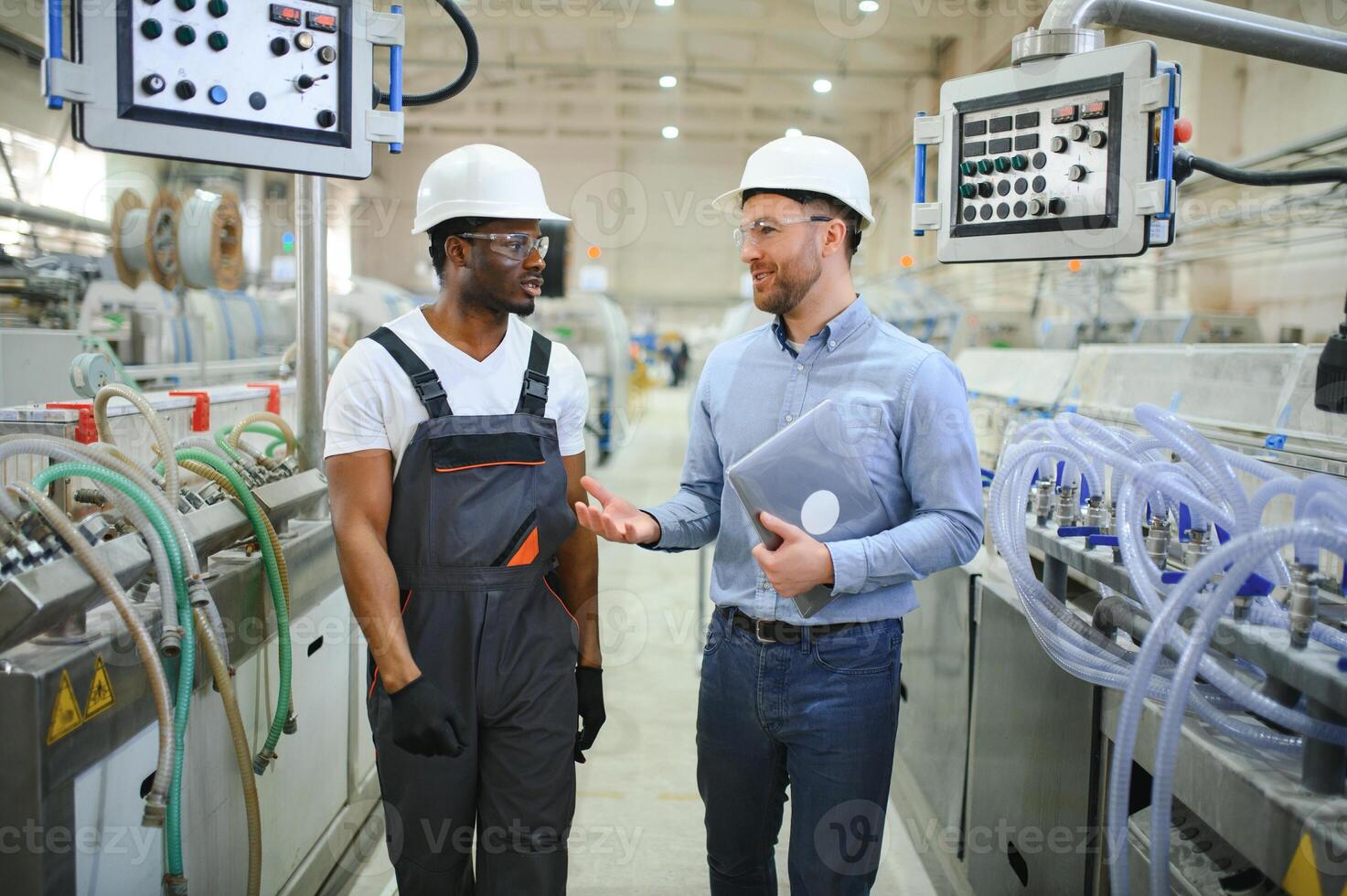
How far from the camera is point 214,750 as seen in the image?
64.4 inches

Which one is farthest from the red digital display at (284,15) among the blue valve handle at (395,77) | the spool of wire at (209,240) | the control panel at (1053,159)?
the spool of wire at (209,240)

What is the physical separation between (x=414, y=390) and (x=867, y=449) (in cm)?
76

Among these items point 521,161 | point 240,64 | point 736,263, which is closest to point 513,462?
point 521,161

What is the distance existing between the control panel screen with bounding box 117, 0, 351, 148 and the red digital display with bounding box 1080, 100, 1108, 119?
1.26 m

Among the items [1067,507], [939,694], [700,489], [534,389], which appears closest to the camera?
[534,389]

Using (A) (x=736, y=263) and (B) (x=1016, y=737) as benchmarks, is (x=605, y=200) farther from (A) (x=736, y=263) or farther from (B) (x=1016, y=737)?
(B) (x=1016, y=737)

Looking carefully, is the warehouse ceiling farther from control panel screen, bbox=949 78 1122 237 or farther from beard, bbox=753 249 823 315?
beard, bbox=753 249 823 315

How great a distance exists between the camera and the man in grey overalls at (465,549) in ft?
4.89

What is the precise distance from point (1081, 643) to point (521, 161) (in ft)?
4.29

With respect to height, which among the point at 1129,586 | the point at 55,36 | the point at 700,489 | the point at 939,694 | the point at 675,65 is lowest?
the point at 939,694

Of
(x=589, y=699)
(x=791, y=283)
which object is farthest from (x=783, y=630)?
(x=791, y=283)

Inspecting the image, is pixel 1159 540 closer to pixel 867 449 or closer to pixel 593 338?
pixel 867 449

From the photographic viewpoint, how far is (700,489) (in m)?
1.71

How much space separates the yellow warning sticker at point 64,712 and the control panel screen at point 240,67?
0.81 m
